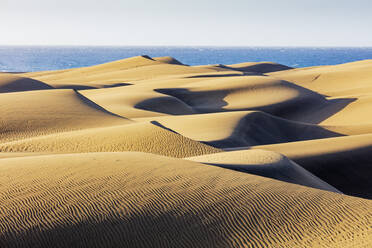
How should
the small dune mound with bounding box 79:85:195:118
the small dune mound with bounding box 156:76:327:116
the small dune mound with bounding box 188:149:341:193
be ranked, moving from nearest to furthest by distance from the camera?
the small dune mound with bounding box 188:149:341:193 → the small dune mound with bounding box 79:85:195:118 → the small dune mound with bounding box 156:76:327:116

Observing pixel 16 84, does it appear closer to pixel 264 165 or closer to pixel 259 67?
pixel 264 165

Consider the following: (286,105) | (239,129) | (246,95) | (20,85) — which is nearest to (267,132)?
(239,129)

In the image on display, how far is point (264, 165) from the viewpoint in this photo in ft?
25.1

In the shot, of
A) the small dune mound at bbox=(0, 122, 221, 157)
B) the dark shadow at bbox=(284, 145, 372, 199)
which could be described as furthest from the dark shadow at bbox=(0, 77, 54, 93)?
the dark shadow at bbox=(284, 145, 372, 199)

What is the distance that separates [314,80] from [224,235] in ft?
112

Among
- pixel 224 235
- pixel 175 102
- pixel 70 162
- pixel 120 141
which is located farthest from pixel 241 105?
pixel 224 235

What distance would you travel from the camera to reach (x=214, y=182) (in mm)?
5652

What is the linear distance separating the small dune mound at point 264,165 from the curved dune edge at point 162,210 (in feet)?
3.65

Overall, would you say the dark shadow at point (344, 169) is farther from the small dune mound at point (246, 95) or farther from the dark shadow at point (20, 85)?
the dark shadow at point (20, 85)

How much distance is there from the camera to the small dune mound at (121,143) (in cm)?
941

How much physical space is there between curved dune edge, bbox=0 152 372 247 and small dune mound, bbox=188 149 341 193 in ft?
3.65

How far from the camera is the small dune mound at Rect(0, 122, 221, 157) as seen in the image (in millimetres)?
9406

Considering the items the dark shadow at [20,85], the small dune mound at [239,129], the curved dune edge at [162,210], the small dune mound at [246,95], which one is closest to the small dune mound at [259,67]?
the small dune mound at [246,95]

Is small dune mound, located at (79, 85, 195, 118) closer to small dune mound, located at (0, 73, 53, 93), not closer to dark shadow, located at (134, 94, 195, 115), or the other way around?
dark shadow, located at (134, 94, 195, 115)
